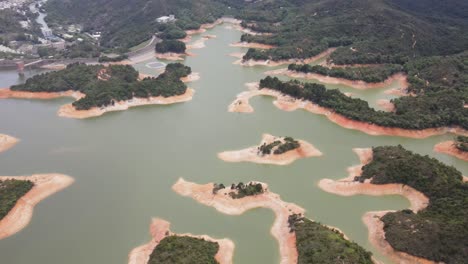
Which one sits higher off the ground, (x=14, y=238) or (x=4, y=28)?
(x=4, y=28)

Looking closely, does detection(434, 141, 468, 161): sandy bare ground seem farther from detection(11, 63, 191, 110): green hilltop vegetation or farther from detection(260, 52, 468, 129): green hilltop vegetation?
detection(11, 63, 191, 110): green hilltop vegetation

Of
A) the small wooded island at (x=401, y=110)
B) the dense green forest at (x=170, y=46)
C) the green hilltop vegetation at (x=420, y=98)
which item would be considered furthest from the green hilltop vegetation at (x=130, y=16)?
the small wooded island at (x=401, y=110)

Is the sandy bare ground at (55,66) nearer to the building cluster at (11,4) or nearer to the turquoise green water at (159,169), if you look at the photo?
the turquoise green water at (159,169)

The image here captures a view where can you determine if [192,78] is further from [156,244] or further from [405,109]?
[156,244]

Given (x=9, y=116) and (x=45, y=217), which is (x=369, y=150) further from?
(x=9, y=116)

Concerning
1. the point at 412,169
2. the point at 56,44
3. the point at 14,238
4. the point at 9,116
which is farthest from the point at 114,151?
the point at 56,44

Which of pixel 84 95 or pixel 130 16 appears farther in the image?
pixel 130 16

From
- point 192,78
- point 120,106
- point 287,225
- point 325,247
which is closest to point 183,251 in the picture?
point 287,225
